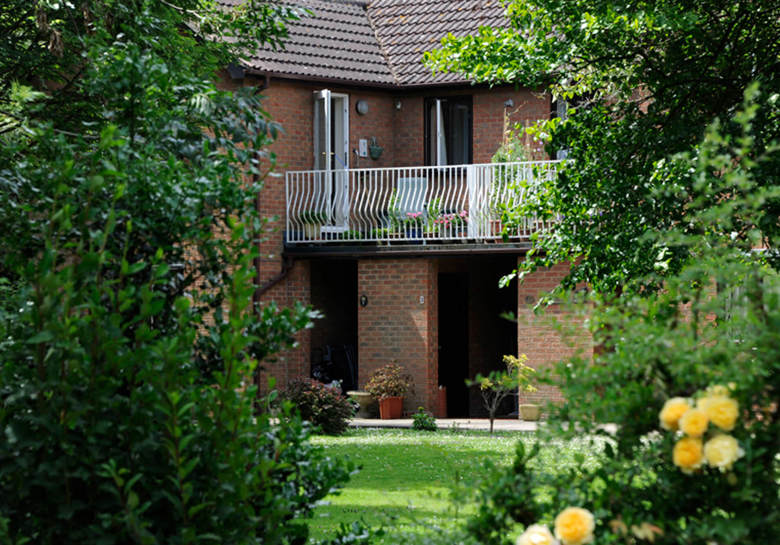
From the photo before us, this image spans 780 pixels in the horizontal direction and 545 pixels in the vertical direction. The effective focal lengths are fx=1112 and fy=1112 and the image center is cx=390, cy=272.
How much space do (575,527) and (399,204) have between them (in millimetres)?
18734

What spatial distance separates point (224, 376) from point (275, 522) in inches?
22.1

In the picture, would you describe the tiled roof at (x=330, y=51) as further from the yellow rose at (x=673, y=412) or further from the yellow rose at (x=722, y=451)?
the yellow rose at (x=722, y=451)

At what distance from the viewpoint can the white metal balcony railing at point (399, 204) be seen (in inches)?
832

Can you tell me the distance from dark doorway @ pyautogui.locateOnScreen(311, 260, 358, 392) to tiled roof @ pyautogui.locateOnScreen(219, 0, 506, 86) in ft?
13.8

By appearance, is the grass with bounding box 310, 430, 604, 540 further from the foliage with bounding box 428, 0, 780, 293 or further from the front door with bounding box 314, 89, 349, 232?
the front door with bounding box 314, 89, 349, 232

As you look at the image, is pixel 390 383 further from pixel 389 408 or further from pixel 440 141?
pixel 440 141

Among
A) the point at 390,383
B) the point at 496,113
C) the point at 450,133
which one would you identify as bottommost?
the point at 390,383

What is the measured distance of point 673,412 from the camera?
3.24 metres

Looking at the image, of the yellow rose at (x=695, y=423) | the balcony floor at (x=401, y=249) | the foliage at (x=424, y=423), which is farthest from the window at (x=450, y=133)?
the yellow rose at (x=695, y=423)

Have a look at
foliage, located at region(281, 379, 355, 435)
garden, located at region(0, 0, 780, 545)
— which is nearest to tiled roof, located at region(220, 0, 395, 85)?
foliage, located at region(281, 379, 355, 435)

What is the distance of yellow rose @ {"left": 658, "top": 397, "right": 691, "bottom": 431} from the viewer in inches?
127

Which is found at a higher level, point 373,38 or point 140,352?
point 373,38

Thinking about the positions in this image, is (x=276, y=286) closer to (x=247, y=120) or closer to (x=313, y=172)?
(x=313, y=172)

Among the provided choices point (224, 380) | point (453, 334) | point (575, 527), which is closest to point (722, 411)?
point (575, 527)
